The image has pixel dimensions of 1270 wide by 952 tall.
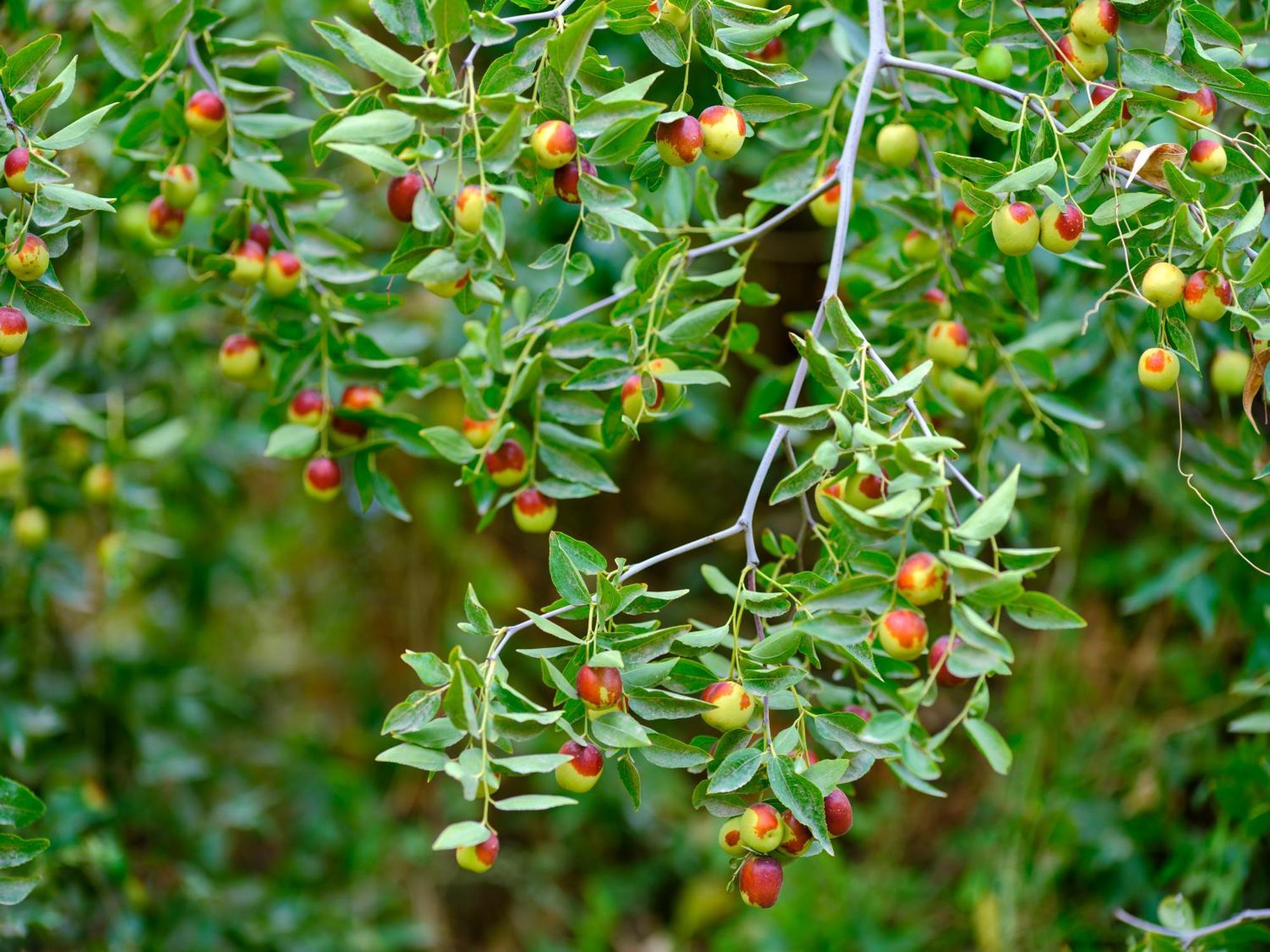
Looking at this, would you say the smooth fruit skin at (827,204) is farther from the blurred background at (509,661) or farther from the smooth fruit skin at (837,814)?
the smooth fruit skin at (837,814)

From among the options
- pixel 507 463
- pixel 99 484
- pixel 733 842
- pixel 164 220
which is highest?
pixel 164 220

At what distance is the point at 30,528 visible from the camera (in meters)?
1.78

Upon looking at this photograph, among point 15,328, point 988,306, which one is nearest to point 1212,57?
point 988,306

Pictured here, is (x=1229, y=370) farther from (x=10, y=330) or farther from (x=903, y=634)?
(x=10, y=330)

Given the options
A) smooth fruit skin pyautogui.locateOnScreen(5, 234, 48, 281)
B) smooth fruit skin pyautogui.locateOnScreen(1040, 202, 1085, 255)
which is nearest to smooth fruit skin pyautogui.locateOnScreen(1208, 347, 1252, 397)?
smooth fruit skin pyautogui.locateOnScreen(1040, 202, 1085, 255)

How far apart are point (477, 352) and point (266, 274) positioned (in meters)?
0.27

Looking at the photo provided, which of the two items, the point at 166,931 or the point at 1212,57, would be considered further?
the point at 166,931

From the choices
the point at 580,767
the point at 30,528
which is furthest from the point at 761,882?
the point at 30,528

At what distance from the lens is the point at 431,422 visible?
2.57 metres

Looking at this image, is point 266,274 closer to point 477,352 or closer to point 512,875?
point 477,352

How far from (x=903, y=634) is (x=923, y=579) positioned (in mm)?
45

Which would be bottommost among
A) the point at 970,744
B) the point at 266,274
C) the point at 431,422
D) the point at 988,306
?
the point at 970,744

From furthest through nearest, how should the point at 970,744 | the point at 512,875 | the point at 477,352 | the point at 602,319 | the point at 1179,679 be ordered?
the point at 512,875, the point at 970,744, the point at 1179,679, the point at 602,319, the point at 477,352

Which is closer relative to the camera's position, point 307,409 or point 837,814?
point 837,814
